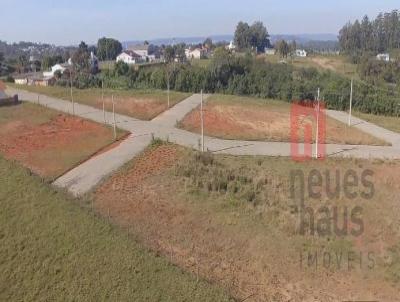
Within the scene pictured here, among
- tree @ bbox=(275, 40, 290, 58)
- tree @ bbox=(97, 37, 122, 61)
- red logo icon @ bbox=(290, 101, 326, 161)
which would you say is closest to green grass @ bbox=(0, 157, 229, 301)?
red logo icon @ bbox=(290, 101, 326, 161)

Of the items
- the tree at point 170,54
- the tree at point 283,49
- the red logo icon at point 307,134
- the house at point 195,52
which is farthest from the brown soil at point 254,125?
the house at point 195,52

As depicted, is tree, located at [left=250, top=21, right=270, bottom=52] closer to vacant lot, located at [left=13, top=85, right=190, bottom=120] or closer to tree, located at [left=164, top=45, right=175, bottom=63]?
tree, located at [left=164, top=45, right=175, bottom=63]

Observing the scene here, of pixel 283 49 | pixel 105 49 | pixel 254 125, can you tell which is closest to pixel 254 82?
pixel 254 125

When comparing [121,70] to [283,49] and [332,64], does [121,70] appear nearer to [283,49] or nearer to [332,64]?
[283,49]

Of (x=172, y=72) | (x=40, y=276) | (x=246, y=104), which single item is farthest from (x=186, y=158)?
(x=172, y=72)

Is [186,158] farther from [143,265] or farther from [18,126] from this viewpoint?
[18,126]

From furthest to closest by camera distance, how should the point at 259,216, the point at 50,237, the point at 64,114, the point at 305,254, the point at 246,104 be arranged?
the point at 246,104, the point at 64,114, the point at 259,216, the point at 50,237, the point at 305,254
